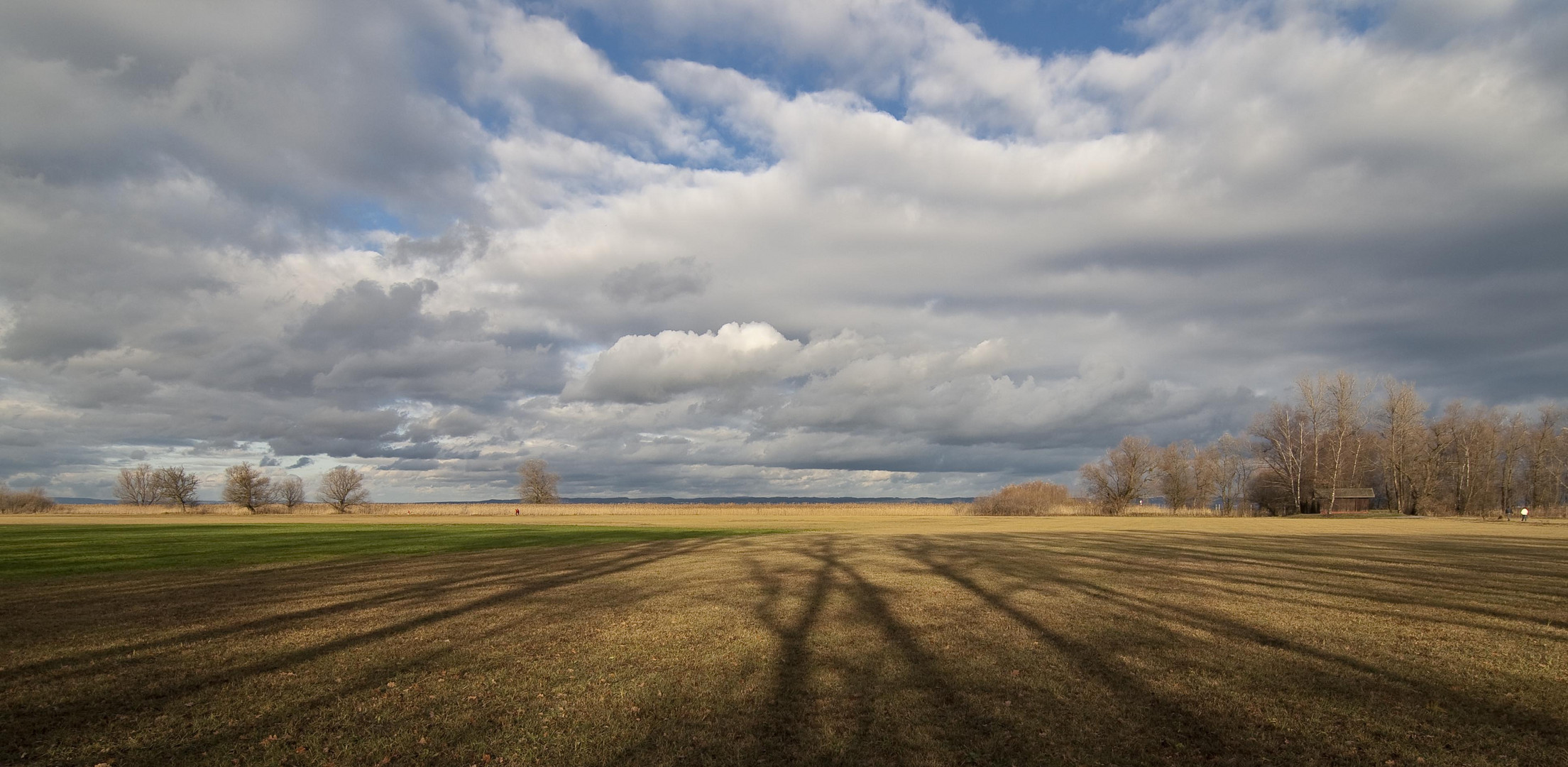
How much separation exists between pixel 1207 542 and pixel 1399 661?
103 feet

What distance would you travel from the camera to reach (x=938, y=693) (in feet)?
32.2

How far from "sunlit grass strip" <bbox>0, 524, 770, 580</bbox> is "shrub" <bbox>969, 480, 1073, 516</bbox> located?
81787 millimetres

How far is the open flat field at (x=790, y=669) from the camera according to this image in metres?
7.93

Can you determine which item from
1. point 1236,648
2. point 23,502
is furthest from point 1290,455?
point 23,502

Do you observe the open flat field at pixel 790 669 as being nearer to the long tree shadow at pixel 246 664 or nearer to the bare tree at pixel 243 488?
the long tree shadow at pixel 246 664

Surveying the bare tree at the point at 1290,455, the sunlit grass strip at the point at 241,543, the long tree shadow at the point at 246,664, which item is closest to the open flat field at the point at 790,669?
the long tree shadow at the point at 246,664

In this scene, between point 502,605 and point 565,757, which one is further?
point 502,605

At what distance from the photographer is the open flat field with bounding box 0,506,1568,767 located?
7930 millimetres

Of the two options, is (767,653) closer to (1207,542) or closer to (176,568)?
(176,568)

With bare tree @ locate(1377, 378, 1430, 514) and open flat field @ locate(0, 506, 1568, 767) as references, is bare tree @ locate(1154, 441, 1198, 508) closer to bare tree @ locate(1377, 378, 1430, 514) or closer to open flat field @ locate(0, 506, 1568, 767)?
bare tree @ locate(1377, 378, 1430, 514)

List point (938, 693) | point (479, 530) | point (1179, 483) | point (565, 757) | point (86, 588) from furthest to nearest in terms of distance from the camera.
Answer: point (1179, 483) → point (479, 530) → point (86, 588) → point (938, 693) → point (565, 757)

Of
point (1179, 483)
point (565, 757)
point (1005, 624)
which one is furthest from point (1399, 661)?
point (1179, 483)

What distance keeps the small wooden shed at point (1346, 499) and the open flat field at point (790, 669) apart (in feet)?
343

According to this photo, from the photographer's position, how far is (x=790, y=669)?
11117mm
